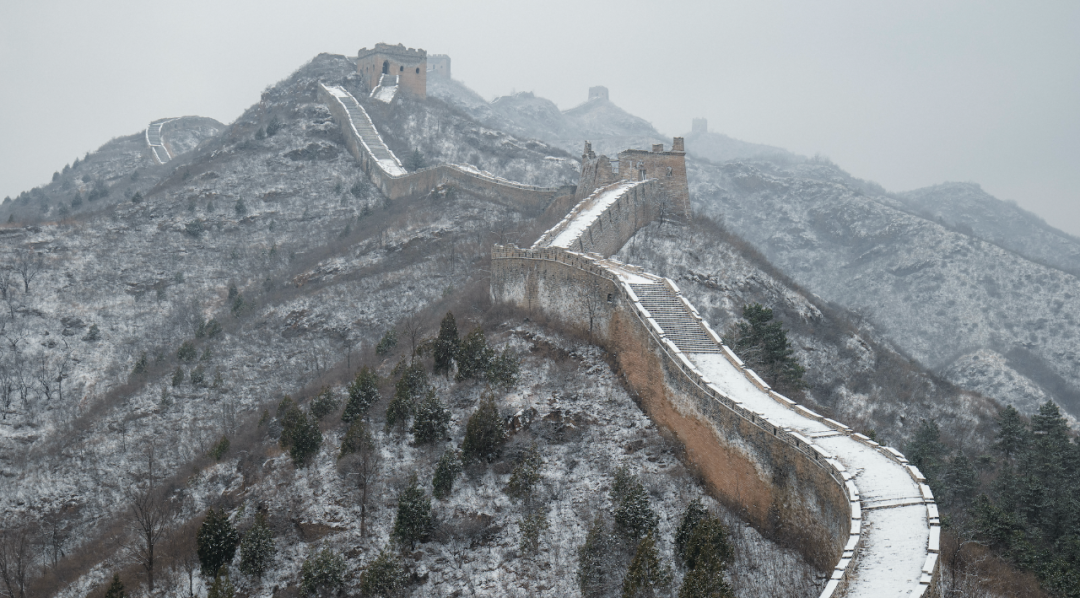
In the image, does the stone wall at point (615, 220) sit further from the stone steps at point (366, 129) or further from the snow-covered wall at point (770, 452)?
the stone steps at point (366, 129)

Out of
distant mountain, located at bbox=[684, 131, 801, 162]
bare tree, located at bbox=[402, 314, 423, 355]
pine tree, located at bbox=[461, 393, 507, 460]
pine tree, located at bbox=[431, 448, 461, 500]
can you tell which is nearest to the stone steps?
bare tree, located at bbox=[402, 314, 423, 355]

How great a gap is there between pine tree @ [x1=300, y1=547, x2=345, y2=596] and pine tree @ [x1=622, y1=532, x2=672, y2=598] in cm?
888

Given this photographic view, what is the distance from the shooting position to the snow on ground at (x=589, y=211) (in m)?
38.9

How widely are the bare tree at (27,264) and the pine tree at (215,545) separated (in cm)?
3380

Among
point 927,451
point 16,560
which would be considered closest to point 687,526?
point 927,451

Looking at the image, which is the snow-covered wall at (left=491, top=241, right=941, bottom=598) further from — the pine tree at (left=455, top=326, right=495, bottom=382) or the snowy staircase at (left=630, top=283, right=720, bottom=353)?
the pine tree at (left=455, top=326, right=495, bottom=382)

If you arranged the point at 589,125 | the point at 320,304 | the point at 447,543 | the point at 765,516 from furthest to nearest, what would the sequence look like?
the point at 589,125, the point at 320,304, the point at 447,543, the point at 765,516

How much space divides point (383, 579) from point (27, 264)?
42.2m

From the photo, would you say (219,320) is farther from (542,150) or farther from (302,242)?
(542,150)

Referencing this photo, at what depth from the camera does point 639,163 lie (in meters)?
49.8

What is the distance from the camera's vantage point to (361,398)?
98.1 ft

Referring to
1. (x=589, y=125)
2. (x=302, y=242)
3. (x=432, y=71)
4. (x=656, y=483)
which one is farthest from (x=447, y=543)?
(x=589, y=125)

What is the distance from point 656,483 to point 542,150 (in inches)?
2209

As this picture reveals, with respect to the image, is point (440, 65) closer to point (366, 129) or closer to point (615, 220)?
point (366, 129)
